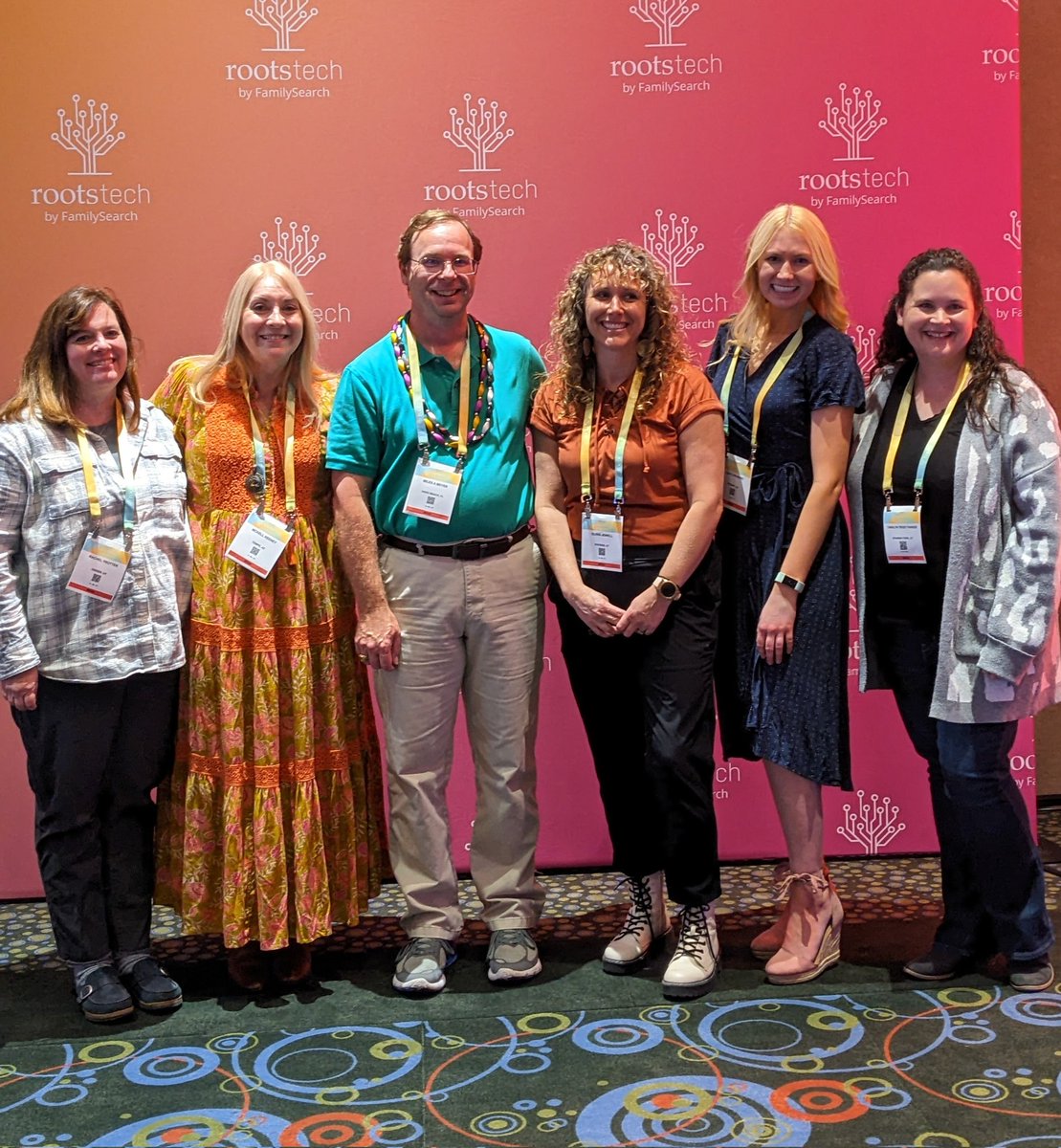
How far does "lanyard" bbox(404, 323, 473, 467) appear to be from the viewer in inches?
118

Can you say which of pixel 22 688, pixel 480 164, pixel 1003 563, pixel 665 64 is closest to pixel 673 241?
pixel 665 64

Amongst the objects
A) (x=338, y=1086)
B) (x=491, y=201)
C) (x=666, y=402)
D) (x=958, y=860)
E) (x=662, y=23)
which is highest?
(x=662, y=23)

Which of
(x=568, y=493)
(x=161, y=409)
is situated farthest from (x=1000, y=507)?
(x=161, y=409)

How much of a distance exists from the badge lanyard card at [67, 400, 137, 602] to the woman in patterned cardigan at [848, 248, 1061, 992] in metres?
1.65

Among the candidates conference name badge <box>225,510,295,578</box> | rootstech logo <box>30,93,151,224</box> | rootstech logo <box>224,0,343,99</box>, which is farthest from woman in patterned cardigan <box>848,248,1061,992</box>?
rootstech logo <box>30,93,151,224</box>

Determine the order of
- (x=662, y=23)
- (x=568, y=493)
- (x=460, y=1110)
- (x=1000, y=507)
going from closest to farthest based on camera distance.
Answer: (x=460, y=1110), (x=1000, y=507), (x=568, y=493), (x=662, y=23)

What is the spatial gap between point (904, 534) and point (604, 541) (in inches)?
26.4

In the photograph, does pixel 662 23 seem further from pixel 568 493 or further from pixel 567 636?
pixel 567 636

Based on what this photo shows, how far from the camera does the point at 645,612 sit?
294 cm

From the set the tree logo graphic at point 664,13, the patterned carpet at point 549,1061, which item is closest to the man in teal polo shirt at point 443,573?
the patterned carpet at point 549,1061

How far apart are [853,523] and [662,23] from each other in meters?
1.62

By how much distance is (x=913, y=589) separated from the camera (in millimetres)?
2957

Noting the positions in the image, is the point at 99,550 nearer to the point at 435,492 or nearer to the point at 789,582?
the point at 435,492

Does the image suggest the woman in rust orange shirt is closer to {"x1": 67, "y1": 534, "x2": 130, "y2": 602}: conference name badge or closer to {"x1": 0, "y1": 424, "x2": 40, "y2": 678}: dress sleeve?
{"x1": 67, "y1": 534, "x2": 130, "y2": 602}: conference name badge
